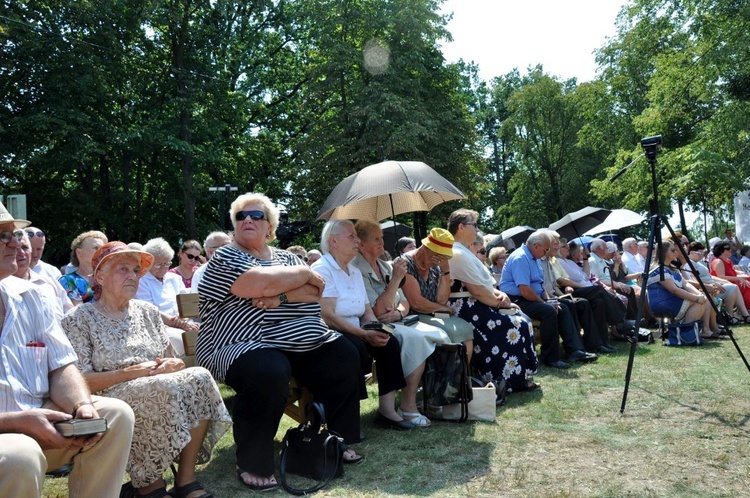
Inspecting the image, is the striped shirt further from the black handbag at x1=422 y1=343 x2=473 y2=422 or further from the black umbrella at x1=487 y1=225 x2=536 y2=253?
the black umbrella at x1=487 y1=225 x2=536 y2=253

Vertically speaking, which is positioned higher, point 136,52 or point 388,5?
point 388,5

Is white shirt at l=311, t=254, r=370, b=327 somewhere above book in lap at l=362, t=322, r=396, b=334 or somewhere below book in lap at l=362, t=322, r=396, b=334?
above

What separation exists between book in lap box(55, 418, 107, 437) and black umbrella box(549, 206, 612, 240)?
38.3 feet

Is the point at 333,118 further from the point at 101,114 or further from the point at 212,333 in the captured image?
the point at 212,333

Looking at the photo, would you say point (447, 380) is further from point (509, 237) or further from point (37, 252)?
point (509, 237)

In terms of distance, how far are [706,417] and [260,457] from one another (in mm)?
3341

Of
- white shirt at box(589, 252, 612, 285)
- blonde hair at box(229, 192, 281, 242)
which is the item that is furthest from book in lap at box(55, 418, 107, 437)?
white shirt at box(589, 252, 612, 285)

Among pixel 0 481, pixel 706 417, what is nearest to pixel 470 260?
pixel 706 417

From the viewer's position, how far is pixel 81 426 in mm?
2744

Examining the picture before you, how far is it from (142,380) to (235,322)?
0.76 metres

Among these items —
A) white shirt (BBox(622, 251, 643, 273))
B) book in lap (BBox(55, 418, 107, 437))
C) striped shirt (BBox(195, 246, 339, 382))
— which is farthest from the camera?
white shirt (BBox(622, 251, 643, 273))

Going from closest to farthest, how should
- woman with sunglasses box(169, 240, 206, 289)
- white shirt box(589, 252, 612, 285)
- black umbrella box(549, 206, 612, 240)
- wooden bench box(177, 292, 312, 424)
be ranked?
wooden bench box(177, 292, 312, 424) → woman with sunglasses box(169, 240, 206, 289) → white shirt box(589, 252, 612, 285) → black umbrella box(549, 206, 612, 240)

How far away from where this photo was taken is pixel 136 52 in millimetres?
21188

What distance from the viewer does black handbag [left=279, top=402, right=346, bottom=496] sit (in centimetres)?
395
